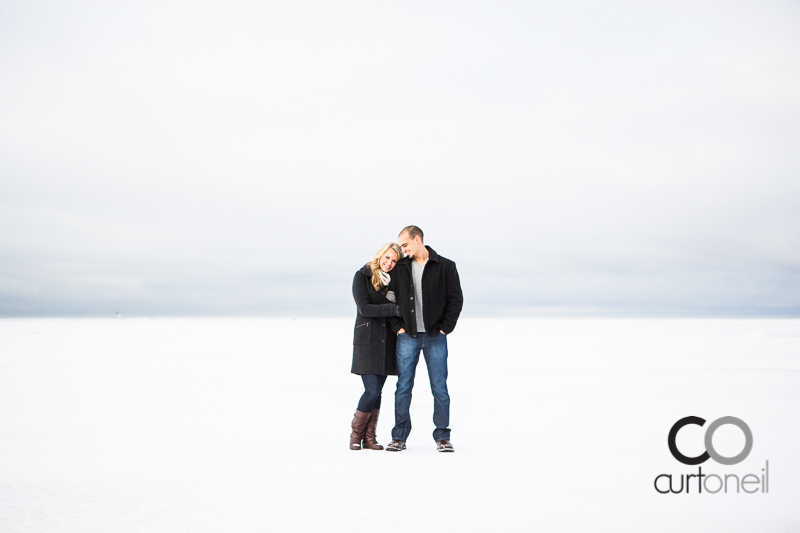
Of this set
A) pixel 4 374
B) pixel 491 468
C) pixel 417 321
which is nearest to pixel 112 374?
pixel 4 374

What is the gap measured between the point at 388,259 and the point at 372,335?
0.71 m

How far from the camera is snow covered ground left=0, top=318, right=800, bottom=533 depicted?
11.5 ft

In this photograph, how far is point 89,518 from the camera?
11.3ft

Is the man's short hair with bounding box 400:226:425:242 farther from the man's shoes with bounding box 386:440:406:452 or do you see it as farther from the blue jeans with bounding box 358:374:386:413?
the man's shoes with bounding box 386:440:406:452

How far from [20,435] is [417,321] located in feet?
13.9

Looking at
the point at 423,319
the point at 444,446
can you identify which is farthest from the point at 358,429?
the point at 423,319

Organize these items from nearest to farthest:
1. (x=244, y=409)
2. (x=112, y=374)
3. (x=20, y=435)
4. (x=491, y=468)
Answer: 1. (x=491, y=468)
2. (x=20, y=435)
3. (x=244, y=409)
4. (x=112, y=374)

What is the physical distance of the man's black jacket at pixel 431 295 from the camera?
16.9 feet

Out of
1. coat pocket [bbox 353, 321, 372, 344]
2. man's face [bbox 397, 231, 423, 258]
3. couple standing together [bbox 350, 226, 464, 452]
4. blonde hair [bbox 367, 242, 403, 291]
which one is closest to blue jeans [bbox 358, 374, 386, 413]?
couple standing together [bbox 350, 226, 464, 452]

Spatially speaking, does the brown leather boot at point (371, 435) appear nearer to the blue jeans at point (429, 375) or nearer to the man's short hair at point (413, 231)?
the blue jeans at point (429, 375)

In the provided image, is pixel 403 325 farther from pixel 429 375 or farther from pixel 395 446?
pixel 395 446

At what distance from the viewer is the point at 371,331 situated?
17.3 ft

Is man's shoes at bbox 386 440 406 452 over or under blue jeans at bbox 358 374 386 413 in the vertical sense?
under

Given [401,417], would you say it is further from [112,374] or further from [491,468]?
[112,374]
